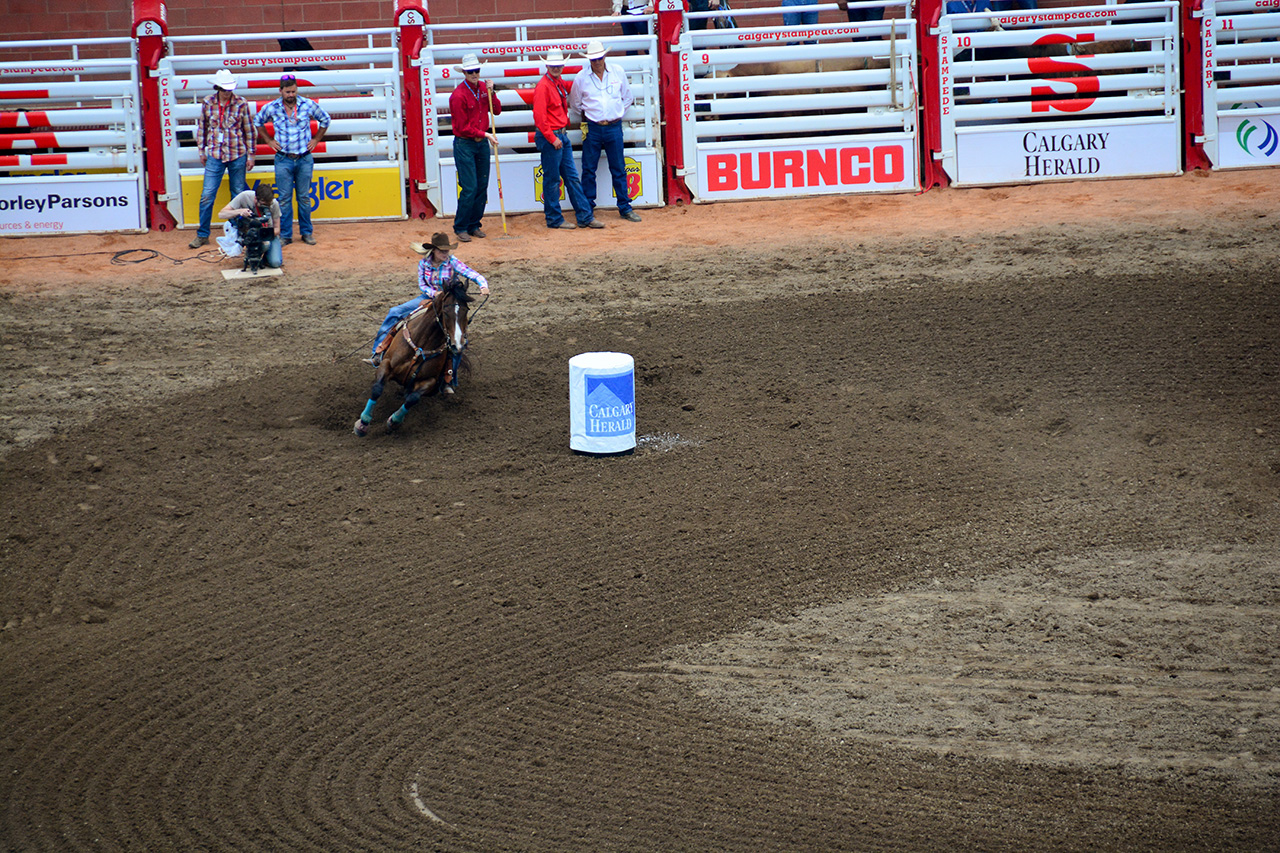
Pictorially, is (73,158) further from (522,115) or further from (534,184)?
(534,184)

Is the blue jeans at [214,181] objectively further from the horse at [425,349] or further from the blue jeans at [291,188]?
the horse at [425,349]

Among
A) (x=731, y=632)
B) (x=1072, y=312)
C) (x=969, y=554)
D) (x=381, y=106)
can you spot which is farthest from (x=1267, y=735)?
(x=381, y=106)

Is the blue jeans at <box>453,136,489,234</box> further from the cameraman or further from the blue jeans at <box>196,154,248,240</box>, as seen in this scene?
the blue jeans at <box>196,154,248,240</box>

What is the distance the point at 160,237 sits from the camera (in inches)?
686

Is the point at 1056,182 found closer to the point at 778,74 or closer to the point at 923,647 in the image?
the point at 778,74

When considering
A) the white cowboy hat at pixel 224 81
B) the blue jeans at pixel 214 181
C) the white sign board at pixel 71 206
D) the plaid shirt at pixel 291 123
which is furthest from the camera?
the white sign board at pixel 71 206

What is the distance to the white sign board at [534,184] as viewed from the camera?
59.2 feet

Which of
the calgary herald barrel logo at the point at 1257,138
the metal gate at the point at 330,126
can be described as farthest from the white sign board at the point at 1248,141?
the metal gate at the point at 330,126

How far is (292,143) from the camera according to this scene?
16625 millimetres

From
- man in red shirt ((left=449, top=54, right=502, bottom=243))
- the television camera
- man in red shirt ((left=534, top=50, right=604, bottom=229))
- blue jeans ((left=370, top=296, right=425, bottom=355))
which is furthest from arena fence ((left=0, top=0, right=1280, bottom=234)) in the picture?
blue jeans ((left=370, top=296, right=425, bottom=355))

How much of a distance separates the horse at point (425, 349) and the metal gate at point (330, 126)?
25.2 feet

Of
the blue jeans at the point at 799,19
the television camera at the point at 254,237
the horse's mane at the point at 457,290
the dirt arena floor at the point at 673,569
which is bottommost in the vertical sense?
the dirt arena floor at the point at 673,569

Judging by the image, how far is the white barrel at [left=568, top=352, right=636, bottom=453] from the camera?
403 inches

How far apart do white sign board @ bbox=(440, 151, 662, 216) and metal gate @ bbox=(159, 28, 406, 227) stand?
760mm
